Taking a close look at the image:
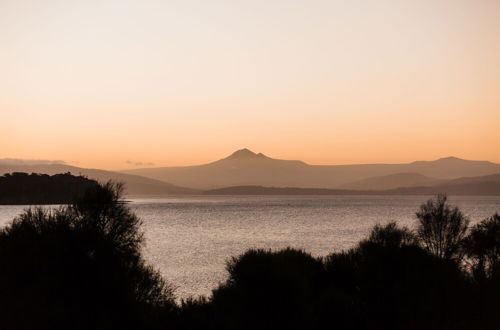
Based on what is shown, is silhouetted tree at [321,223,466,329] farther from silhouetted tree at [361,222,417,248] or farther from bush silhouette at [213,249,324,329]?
bush silhouette at [213,249,324,329]

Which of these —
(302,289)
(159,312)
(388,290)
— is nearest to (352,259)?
(388,290)

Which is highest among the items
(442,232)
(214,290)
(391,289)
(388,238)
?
(388,238)

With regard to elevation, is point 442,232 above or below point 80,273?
above

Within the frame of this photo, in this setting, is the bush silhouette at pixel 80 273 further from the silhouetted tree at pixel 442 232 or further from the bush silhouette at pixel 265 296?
the silhouetted tree at pixel 442 232

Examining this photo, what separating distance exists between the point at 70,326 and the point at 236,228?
119m

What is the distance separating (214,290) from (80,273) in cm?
851

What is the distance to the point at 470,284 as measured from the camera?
41594mm

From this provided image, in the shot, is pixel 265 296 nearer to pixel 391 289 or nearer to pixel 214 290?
pixel 214 290

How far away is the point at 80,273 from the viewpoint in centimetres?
3428

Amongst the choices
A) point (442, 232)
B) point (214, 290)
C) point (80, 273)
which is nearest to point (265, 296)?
point (214, 290)

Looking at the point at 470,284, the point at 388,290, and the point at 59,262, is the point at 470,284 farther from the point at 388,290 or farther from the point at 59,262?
the point at 59,262

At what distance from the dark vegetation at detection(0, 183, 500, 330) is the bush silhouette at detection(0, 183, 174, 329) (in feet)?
0.19

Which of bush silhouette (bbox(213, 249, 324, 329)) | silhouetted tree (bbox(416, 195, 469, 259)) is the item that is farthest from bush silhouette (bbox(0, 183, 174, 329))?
silhouetted tree (bbox(416, 195, 469, 259))

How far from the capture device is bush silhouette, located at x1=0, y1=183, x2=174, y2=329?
3086cm
